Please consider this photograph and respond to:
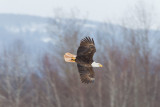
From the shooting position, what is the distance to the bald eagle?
28.8 ft

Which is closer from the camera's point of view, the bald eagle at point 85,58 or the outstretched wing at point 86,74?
the bald eagle at point 85,58

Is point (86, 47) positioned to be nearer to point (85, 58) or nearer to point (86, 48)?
point (86, 48)

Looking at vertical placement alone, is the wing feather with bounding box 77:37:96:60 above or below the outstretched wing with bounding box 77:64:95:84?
above

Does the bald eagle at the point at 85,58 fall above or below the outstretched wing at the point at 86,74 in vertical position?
above

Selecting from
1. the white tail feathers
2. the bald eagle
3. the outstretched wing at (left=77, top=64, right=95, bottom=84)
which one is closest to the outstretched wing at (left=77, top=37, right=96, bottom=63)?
the bald eagle

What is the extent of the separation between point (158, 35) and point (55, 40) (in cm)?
889

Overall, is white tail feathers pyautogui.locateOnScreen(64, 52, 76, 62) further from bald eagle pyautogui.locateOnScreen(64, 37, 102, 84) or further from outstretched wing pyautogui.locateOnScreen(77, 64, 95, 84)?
outstretched wing pyautogui.locateOnScreen(77, 64, 95, 84)

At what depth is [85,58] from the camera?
885 cm

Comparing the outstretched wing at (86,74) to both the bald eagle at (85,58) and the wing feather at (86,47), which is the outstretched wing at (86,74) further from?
the wing feather at (86,47)

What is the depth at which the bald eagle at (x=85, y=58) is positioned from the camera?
877cm

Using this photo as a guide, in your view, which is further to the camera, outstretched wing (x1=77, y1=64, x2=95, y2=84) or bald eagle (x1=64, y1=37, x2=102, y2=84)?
outstretched wing (x1=77, y1=64, x2=95, y2=84)

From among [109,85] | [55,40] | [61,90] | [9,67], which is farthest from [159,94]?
[9,67]

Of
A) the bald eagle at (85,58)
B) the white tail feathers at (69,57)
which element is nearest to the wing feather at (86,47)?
the bald eagle at (85,58)

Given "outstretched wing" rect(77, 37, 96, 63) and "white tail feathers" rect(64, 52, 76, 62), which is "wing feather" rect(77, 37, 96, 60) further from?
"white tail feathers" rect(64, 52, 76, 62)
